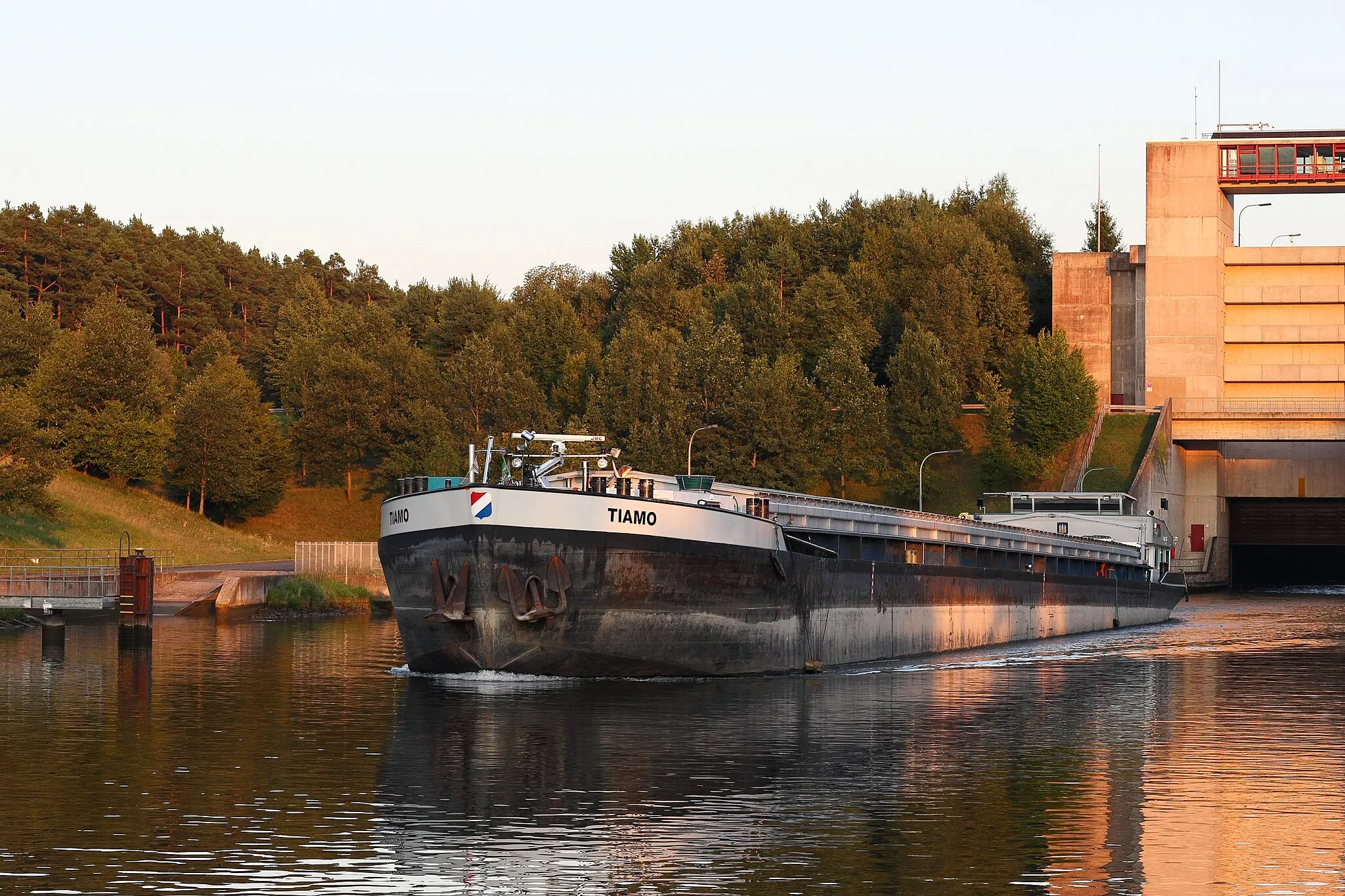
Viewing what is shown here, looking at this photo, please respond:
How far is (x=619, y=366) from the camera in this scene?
112 metres

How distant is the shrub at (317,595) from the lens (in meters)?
63.0

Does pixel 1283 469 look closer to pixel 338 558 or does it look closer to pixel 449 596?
pixel 338 558

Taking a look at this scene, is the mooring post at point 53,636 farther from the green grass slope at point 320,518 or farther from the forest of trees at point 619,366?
the green grass slope at point 320,518

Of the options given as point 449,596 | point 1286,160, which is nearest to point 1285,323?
point 1286,160

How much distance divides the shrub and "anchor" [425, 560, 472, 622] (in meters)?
28.6

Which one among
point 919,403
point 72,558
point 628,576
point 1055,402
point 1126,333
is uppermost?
point 1126,333

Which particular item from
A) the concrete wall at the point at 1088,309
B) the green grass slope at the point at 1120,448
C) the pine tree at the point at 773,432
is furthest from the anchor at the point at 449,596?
the concrete wall at the point at 1088,309

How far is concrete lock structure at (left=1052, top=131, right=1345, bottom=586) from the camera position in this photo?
104 meters

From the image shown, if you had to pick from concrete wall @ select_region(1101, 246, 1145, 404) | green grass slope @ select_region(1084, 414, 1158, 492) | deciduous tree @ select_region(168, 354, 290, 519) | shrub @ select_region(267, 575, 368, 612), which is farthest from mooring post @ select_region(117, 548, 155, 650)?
concrete wall @ select_region(1101, 246, 1145, 404)

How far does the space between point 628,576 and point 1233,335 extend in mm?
80830

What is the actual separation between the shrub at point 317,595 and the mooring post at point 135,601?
16323 mm

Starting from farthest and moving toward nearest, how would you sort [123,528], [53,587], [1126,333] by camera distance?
[1126,333], [123,528], [53,587]

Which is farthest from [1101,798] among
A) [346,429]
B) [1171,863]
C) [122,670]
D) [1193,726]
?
[346,429]

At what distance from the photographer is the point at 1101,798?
2188 cm
